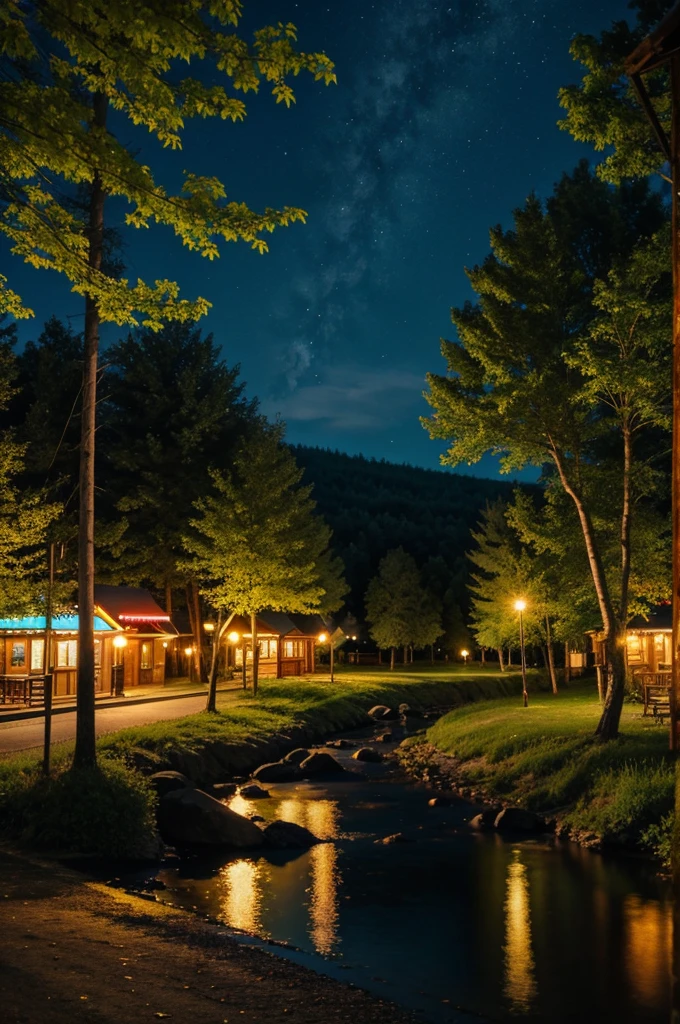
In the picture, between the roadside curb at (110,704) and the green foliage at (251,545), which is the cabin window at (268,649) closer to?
the roadside curb at (110,704)

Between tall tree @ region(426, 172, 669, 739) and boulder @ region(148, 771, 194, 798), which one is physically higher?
tall tree @ region(426, 172, 669, 739)

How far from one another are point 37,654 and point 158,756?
1928 centimetres

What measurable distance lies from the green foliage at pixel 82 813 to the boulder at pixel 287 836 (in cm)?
248

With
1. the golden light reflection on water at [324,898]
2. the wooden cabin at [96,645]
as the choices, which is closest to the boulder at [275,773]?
the golden light reflection on water at [324,898]

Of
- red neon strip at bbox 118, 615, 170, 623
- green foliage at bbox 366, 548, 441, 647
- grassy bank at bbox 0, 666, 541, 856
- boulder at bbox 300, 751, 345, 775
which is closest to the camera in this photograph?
grassy bank at bbox 0, 666, 541, 856

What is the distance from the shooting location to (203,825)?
626 inches

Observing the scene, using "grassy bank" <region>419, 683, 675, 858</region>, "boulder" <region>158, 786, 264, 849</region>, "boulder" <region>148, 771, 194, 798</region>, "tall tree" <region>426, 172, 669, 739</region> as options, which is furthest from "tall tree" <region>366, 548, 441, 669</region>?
"boulder" <region>158, 786, 264, 849</region>

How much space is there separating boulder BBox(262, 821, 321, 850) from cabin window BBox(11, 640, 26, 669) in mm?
24625

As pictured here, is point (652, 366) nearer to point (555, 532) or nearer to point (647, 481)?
point (647, 481)

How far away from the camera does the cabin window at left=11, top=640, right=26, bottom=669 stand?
38062 millimetres

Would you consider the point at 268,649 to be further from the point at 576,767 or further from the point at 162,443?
the point at 576,767

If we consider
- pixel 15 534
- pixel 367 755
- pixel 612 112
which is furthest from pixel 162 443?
pixel 612 112

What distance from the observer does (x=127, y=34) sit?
845 centimetres

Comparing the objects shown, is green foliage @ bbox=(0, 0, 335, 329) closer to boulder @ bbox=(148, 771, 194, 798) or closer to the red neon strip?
boulder @ bbox=(148, 771, 194, 798)
